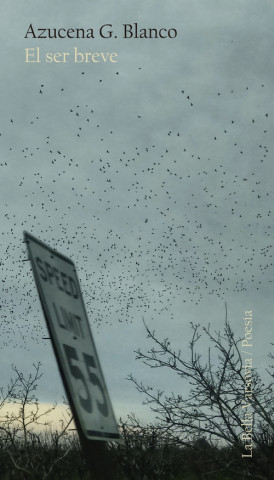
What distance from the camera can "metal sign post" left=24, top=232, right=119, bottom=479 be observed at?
248 cm

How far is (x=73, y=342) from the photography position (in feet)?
8.72

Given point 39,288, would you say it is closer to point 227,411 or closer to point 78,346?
point 78,346

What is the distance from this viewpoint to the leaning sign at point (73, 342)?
249 cm

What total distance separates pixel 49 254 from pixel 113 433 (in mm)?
907

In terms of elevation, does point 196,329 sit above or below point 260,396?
above

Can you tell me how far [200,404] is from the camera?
485 inches

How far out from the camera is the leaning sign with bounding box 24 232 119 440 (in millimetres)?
2494

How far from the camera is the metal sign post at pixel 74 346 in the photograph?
248 centimetres

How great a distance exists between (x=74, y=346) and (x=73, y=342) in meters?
0.02

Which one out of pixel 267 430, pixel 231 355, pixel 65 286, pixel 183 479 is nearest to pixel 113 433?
pixel 65 286

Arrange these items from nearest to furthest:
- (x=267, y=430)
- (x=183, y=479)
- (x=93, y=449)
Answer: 1. (x=93, y=449)
2. (x=267, y=430)
3. (x=183, y=479)

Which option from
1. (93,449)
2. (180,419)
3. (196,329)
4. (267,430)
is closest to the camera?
(93,449)

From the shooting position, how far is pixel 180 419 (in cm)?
1246

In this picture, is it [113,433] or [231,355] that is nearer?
[113,433]
